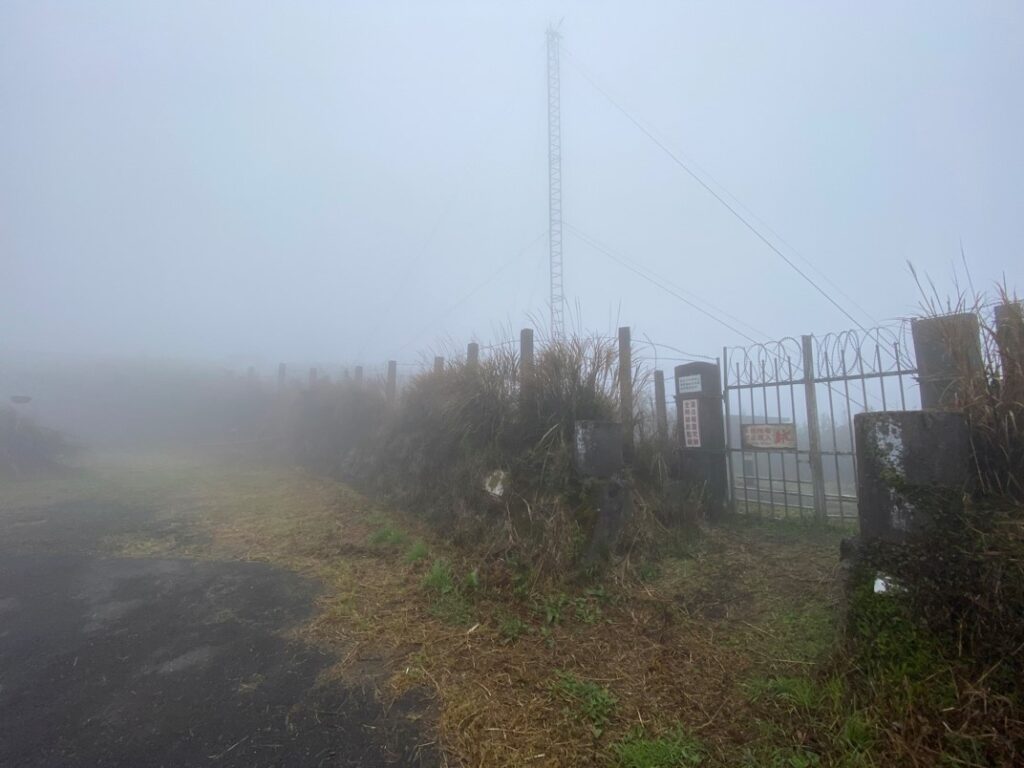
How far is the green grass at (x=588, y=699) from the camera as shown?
2303mm

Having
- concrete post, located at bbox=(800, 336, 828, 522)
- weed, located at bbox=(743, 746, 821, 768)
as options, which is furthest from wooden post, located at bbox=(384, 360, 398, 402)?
weed, located at bbox=(743, 746, 821, 768)

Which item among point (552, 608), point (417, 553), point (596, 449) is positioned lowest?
point (552, 608)

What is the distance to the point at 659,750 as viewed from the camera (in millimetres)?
2066

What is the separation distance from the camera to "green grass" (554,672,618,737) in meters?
2.30

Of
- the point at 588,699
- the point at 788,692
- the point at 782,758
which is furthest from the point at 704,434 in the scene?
the point at 782,758

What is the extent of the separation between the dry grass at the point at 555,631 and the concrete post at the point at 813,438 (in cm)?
47

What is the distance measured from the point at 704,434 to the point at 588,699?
157 inches

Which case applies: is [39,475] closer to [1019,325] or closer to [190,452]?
[190,452]

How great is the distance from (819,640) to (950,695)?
802 millimetres

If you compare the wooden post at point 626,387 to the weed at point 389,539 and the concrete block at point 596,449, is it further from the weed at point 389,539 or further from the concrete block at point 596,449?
the weed at point 389,539

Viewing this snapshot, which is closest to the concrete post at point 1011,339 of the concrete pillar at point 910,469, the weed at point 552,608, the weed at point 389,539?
the concrete pillar at point 910,469

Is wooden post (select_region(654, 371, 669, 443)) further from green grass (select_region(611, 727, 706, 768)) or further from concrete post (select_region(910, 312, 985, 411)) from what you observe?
green grass (select_region(611, 727, 706, 768))

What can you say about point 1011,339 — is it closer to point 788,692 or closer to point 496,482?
point 788,692

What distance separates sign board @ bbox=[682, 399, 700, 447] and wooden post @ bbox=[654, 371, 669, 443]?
9.3 inches
